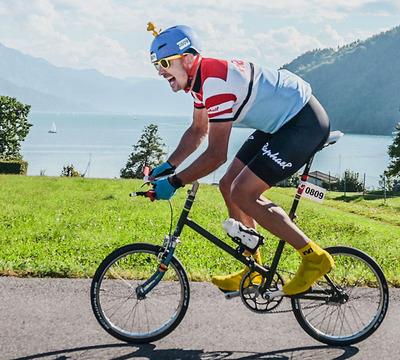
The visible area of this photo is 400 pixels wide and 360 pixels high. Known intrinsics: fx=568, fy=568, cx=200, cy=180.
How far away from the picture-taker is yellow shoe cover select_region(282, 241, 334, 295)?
4.24 meters

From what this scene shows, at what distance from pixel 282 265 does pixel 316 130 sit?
3.18m

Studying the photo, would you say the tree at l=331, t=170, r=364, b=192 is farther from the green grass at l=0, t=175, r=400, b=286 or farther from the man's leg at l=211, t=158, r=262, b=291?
the man's leg at l=211, t=158, r=262, b=291

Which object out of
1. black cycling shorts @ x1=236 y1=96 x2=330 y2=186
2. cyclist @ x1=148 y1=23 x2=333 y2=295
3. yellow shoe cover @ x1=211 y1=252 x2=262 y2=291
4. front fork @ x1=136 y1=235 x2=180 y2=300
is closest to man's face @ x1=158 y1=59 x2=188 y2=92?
cyclist @ x1=148 y1=23 x2=333 y2=295

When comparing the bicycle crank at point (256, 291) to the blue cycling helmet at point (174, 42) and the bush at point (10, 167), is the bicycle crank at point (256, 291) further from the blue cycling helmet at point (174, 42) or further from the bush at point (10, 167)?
the bush at point (10, 167)

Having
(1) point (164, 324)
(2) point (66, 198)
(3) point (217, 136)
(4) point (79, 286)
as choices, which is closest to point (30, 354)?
(1) point (164, 324)

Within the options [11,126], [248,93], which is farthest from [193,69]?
[11,126]

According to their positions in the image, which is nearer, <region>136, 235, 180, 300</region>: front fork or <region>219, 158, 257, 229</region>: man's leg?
<region>136, 235, 180, 300</region>: front fork

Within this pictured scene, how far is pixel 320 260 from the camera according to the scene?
4254 mm

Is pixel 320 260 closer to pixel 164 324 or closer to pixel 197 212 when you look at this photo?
pixel 164 324

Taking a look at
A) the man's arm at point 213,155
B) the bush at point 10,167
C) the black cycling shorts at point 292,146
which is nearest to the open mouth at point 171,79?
the man's arm at point 213,155

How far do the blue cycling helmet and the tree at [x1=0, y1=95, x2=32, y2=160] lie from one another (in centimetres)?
6141

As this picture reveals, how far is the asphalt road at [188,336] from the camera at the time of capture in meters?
4.11

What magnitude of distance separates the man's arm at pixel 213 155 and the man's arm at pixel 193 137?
0.60m

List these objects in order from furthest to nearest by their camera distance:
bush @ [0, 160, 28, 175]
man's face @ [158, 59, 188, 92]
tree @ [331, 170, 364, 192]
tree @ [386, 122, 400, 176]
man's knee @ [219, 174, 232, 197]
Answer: tree @ [331, 170, 364, 192], tree @ [386, 122, 400, 176], bush @ [0, 160, 28, 175], man's knee @ [219, 174, 232, 197], man's face @ [158, 59, 188, 92]
